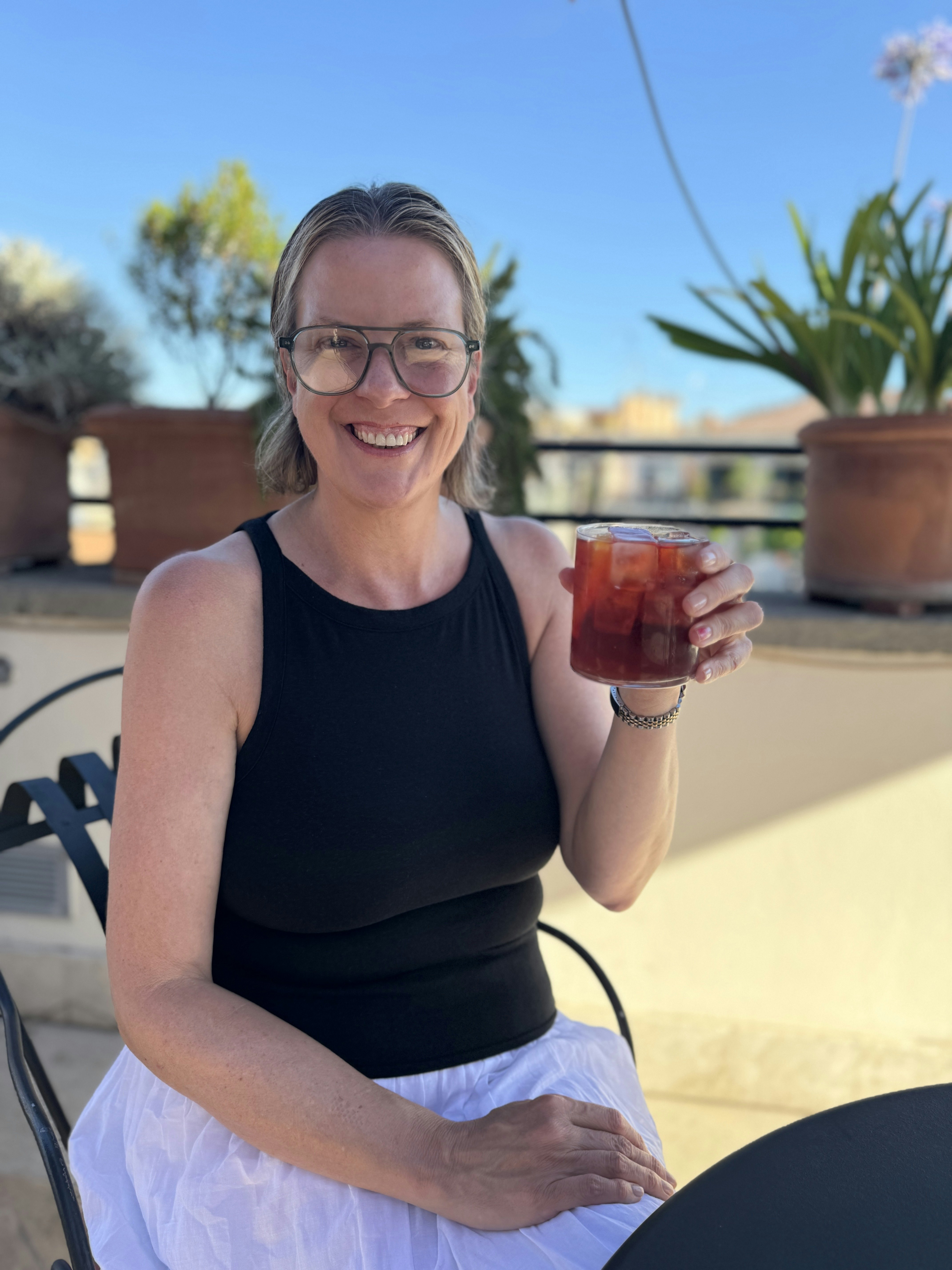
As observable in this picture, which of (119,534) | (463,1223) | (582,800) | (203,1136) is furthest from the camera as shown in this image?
(119,534)

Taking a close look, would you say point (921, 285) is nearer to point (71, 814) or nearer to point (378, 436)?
point (378, 436)

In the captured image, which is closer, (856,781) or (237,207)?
(856,781)

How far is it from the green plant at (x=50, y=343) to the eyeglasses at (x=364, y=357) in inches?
66.3

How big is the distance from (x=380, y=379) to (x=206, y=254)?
1749 mm

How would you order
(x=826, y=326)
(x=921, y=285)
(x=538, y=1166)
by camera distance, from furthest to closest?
1. (x=826, y=326)
2. (x=921, y=285)
3. (x=538, y=1166)

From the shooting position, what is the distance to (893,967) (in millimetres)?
2324

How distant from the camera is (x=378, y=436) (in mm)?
1193

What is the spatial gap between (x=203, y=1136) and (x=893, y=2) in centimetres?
680

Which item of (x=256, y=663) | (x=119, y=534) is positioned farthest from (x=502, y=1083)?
(x=119, y=534)

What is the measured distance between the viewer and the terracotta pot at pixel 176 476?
93.0 inches

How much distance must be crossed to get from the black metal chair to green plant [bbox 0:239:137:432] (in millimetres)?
1455

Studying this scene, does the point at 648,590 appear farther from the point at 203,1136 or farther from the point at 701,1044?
the point at 701,1044

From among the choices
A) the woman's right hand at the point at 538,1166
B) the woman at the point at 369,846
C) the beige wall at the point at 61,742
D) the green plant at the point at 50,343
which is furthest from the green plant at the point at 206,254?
the woman's right hand at the point at 538,1166

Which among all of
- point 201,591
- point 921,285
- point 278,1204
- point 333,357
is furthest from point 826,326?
point 278,1204
